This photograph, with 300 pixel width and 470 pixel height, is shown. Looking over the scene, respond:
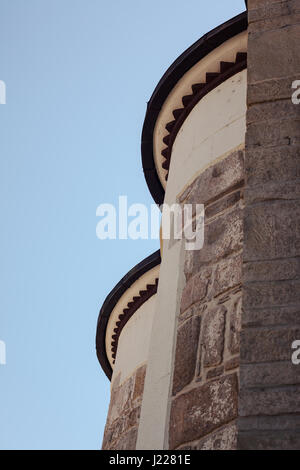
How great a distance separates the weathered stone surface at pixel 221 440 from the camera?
2397 millimetres

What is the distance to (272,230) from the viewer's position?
96.6 inches

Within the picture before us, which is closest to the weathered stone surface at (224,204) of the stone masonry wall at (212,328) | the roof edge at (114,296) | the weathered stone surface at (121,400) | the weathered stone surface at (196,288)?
the stone masonry wall at (212,328)

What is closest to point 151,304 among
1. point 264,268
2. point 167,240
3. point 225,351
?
point 167,240

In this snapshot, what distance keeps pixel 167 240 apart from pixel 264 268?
1580 millimetres

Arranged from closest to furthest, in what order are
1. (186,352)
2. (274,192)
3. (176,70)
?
(274,192) → (186,352) → (176,70)

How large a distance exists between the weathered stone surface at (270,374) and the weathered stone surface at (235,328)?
1.68 feet

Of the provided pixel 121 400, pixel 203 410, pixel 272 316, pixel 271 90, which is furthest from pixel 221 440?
pixel 121 400

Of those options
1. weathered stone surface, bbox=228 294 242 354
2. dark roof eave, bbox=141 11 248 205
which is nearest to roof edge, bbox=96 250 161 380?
dark roof eave, bbox=141 11 248 205

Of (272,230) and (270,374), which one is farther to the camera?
(272,230)

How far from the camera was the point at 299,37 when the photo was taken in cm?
304

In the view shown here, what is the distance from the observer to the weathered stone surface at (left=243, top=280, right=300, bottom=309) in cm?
227

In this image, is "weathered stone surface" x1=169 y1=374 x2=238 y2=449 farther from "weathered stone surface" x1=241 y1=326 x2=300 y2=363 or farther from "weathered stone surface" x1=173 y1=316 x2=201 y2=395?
"weathered stone surface" x1=241 y1=326 x2=300 y2=363

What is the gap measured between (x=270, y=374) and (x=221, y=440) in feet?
1.56

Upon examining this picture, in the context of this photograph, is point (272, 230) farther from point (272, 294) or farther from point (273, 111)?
point (273, 111)
